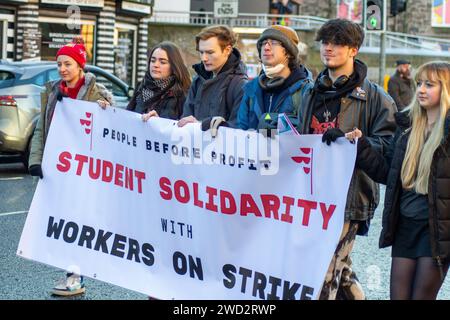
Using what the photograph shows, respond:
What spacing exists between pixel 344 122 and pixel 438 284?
0.99 m

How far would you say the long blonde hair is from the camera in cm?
467

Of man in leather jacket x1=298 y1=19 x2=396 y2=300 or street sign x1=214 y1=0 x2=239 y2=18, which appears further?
street sign x1=214 y1=0 x2=239 y2=18

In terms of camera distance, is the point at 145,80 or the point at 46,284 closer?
the point at 145,80

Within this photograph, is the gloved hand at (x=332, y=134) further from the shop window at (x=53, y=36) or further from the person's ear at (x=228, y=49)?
the shop window at (x=53, y=36)

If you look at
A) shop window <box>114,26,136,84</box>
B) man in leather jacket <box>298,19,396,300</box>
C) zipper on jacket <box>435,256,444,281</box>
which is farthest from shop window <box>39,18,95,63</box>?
zipper on jacket <box>435,256,444,281</box>

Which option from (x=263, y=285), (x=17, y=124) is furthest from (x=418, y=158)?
(x=17, y=124)

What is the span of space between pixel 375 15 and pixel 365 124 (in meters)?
14.9

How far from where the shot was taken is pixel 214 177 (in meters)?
5.43

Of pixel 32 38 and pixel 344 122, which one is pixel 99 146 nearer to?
pixel 344 122

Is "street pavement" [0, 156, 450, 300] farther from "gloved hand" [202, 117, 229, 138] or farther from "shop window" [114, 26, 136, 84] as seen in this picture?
"shop window" [114, 26, 136, 84]

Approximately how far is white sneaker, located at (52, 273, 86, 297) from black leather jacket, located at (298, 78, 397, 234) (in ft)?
7.83

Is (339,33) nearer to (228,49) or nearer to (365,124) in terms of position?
(365,124)

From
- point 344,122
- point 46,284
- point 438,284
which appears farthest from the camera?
point 46,284

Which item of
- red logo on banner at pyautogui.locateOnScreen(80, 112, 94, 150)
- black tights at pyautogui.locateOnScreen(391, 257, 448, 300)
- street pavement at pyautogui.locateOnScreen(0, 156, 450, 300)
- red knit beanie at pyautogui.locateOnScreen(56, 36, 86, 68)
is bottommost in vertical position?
street pavement at pyautogui.locateOnScreen(0, 156, 450, 300)
